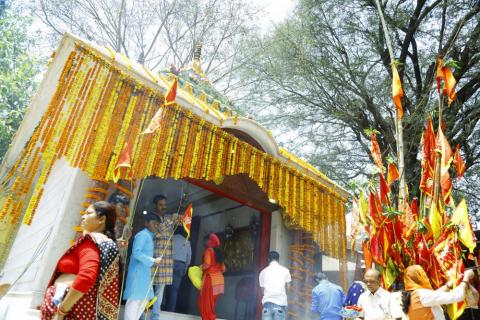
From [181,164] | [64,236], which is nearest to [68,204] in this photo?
[64,236]

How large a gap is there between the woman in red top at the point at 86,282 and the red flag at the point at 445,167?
4.61 meters

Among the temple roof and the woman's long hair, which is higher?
the temple roof

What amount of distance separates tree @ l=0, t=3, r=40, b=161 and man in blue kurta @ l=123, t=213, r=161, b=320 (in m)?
12.2

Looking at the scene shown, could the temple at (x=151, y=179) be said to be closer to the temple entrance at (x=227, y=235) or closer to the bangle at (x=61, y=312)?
the temple entrance at (x=227, y=235)

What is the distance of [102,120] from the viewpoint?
15.6 feet

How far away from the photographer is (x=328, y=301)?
19.7 ft

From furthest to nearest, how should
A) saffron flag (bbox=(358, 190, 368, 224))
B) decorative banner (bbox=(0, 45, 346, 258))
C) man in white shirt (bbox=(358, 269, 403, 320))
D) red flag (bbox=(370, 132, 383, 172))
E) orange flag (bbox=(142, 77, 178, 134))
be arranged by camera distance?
red flag (bbox=(370, 132, 383, 172)) < saffron flag (bbox=(358, 190, 368, 224)) < orange flag (bbox=(142, 77, 178, 134)) < decorative banner (bbox=(0, 45, 346, 258)) < man in white shirt (bbox=(358, 269, 403, 320))

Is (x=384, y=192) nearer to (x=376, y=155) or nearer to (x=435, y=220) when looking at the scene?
(x=376, y=155)

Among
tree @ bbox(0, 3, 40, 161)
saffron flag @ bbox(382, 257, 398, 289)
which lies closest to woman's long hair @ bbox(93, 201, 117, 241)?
saffron flag @ bbox(382, 257, 398, 289)

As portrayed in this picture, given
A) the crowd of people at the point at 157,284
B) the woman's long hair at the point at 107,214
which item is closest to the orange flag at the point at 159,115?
the crowd of people at the point at 157,284

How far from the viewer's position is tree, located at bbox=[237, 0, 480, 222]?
979 cm

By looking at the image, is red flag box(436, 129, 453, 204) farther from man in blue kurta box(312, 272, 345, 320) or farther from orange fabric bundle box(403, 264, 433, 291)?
man in blue kurta box(312, 272, 345, 320)

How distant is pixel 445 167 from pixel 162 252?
14.1ft

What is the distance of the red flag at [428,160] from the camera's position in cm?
561
